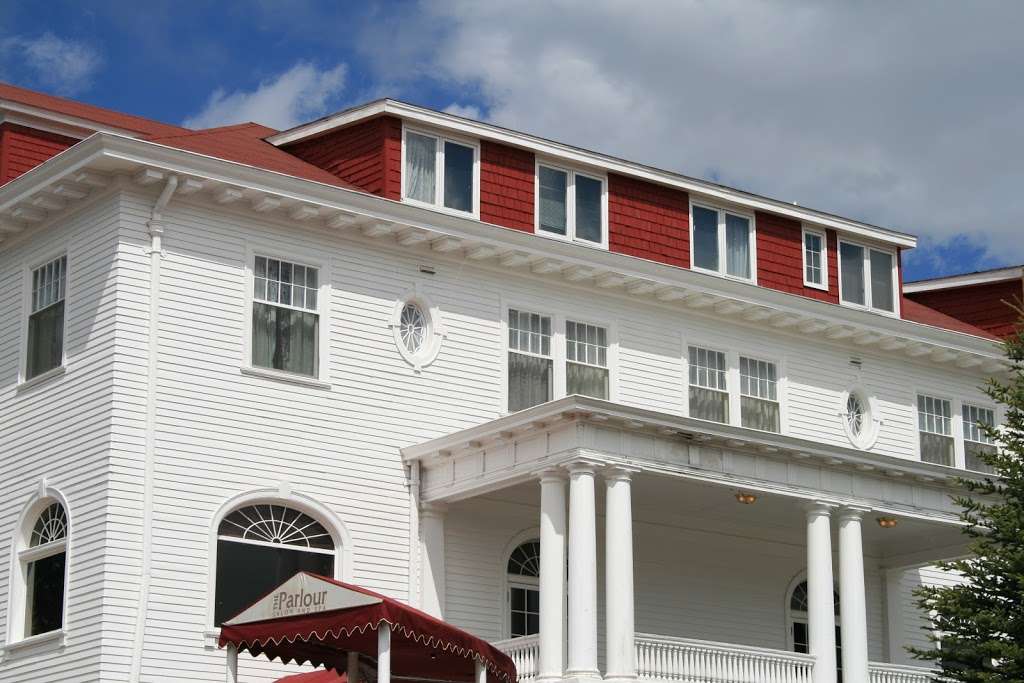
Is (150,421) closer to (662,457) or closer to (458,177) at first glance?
(458,177)

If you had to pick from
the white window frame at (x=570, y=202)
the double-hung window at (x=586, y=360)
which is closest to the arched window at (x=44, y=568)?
the double-hung window at (x=586, y=360)

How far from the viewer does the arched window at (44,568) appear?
24.5 m

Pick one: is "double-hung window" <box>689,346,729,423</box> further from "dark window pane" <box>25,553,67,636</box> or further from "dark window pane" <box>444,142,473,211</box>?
"dark window pane" <box>25,553,67,636</box>

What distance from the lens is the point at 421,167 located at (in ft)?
92.9

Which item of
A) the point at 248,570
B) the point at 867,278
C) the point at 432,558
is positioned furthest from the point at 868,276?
the point at 248,570

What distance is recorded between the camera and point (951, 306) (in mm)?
39531

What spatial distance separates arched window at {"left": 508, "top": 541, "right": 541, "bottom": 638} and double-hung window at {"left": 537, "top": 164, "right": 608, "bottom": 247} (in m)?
5.65

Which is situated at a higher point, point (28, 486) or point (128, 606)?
point (28, 486)

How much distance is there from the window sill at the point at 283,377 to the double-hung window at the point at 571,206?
5.46 metres

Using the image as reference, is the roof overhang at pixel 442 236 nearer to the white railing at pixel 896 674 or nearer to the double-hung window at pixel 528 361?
the double-hung window at pixel 528 361

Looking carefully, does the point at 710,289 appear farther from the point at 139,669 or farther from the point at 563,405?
the point at 139,669

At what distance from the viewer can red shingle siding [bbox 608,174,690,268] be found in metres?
30.4

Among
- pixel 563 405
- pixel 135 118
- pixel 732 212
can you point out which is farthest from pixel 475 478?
pixel 135 118

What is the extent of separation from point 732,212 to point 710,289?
2658 mm
